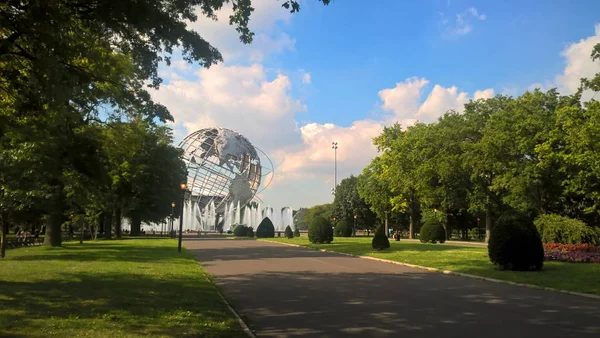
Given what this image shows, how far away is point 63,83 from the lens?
24.8ft

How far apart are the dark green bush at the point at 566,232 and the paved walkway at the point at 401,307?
14.2 m

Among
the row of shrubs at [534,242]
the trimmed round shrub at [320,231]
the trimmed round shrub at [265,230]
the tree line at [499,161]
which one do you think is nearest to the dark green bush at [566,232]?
the row of shrubs at [534,242]

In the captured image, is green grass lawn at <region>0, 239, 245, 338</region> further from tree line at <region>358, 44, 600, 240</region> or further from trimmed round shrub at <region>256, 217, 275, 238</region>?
trimmed round shrub at <region>256, 217, 275, 238</region>

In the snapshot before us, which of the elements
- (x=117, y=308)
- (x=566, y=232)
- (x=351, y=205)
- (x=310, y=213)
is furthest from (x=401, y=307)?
(x=310, y=213)

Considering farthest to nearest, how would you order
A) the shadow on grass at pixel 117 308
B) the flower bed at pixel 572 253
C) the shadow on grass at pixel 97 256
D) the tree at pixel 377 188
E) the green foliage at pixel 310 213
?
1. the green foliage at pixel 310 213
2. the tree at pixel 377 188
3. the shadow on grass at pixel 97 256
4. the flower bed at pixel 572 253
5. the shadow on grass at pixel 117 308

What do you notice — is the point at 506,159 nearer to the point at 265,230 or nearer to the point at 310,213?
the point at 265,230

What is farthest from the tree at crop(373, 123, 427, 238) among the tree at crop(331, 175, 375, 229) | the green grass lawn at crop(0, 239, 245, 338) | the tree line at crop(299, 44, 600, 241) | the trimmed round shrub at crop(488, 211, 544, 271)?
the green grass lawn at crop(0, 239, 245, 338)

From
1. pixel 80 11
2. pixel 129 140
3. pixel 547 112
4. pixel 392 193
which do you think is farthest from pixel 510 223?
pixel 392 193

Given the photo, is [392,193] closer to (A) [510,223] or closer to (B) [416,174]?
(B) [416,174]

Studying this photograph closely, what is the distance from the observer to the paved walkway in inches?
301

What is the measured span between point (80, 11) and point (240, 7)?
3191 millimetres

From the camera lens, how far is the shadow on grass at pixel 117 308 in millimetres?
7184

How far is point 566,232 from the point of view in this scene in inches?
1024

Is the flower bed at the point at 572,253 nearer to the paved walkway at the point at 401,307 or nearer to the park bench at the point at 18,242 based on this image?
the paved walkway at the point at 401,307
